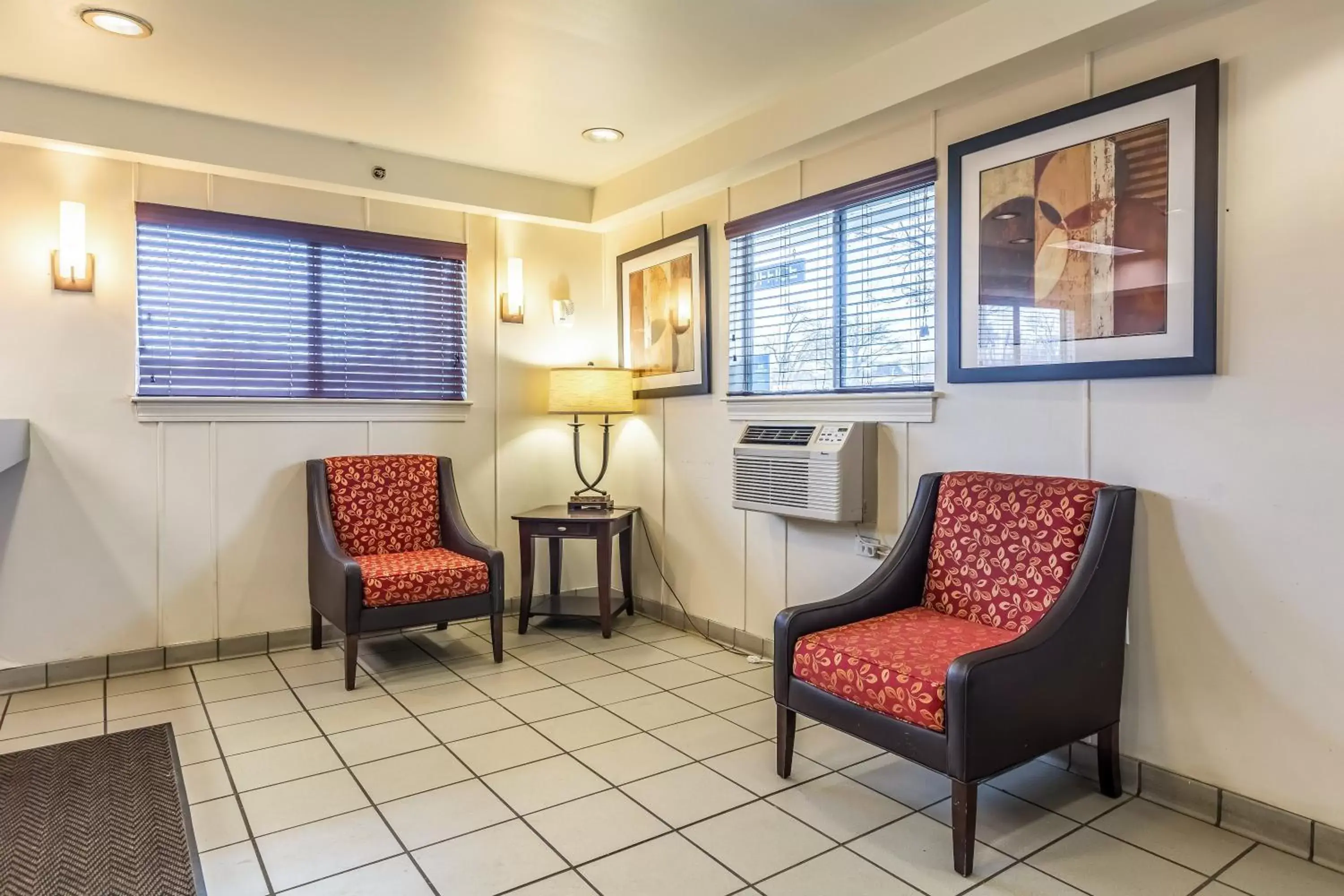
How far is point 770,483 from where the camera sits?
139 inches

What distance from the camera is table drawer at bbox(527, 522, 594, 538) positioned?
421cm

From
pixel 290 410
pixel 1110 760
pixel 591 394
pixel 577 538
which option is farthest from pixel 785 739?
pixel 290 410

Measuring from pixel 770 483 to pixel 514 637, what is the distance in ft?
5.56

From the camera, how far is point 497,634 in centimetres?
376

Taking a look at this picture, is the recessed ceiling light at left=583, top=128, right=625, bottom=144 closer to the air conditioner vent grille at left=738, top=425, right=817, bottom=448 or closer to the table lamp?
the table lamp

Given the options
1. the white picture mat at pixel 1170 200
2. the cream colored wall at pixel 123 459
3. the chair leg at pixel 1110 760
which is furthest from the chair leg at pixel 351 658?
the white picture mat at pixel 1170 200

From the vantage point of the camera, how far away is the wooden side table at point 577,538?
4.18m

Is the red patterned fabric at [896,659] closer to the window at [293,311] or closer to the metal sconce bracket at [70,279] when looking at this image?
the window at [293,311]

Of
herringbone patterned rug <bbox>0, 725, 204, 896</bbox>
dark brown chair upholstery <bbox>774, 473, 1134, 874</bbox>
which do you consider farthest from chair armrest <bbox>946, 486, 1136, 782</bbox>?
herringbone patterned rug <bbox>0, 725, 204, 896</bbox>

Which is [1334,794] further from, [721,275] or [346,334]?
[346,334]

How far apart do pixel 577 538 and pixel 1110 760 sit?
8.47ft

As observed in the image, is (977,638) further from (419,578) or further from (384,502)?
(384,502)

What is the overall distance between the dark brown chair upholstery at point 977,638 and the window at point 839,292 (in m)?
0.70

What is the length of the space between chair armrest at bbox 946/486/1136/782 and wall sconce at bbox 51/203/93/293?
381 cm
